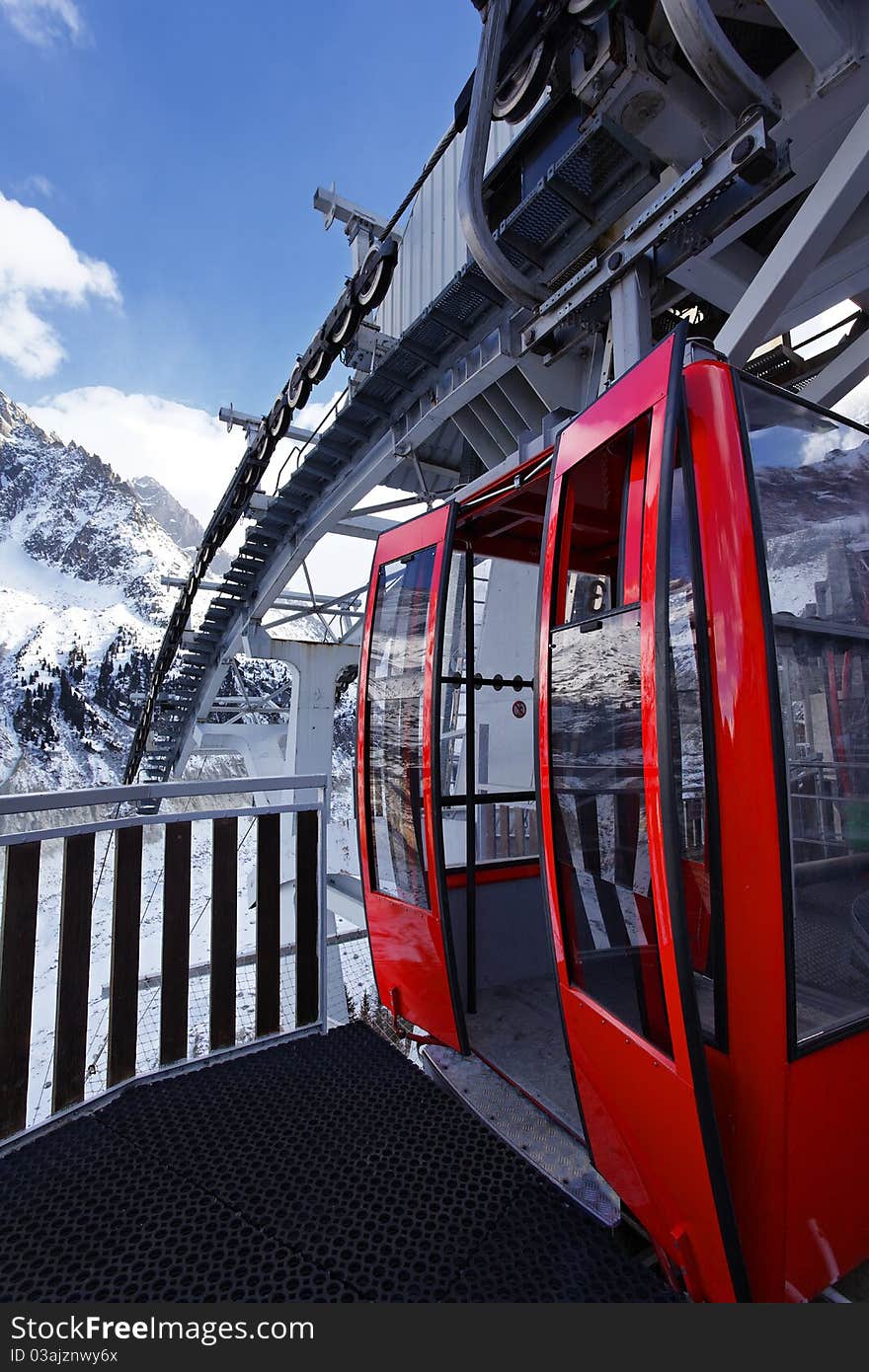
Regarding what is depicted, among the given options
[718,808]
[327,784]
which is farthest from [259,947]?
[718,808]

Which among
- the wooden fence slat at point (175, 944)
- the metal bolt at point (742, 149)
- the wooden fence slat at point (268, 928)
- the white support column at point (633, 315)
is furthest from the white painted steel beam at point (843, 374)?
the wooden fence slat at point (175, 944)

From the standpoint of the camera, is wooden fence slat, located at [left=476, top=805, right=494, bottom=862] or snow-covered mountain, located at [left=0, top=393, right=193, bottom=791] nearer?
wooden fence slat, located at [left=476, top=805, right=494, bottom=862]

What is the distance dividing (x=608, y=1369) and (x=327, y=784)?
7.23ft

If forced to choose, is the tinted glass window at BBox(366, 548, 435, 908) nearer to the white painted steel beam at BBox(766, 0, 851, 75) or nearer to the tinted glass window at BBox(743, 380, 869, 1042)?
the tinted glass window at BBox(743, 380, 869, 1042)

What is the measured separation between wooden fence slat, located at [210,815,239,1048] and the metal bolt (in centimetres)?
369

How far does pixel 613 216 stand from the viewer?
13.1 ft

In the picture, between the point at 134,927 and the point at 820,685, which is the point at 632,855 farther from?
the point at 134,927

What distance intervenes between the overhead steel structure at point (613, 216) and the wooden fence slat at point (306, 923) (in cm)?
204

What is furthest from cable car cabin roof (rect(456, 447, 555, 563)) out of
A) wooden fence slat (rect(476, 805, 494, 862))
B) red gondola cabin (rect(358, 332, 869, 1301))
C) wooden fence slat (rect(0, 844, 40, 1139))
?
wooden fence slat (rect(476, 805, 494, 862))

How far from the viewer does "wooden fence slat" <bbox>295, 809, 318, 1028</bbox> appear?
2.90 metres

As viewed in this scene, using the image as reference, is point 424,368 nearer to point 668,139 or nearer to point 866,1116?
point 668,139

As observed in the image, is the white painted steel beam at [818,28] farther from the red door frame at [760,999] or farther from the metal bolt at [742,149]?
the red door frame at [760,999]

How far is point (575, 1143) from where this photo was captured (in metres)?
2.14

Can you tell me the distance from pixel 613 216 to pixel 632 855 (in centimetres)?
424
